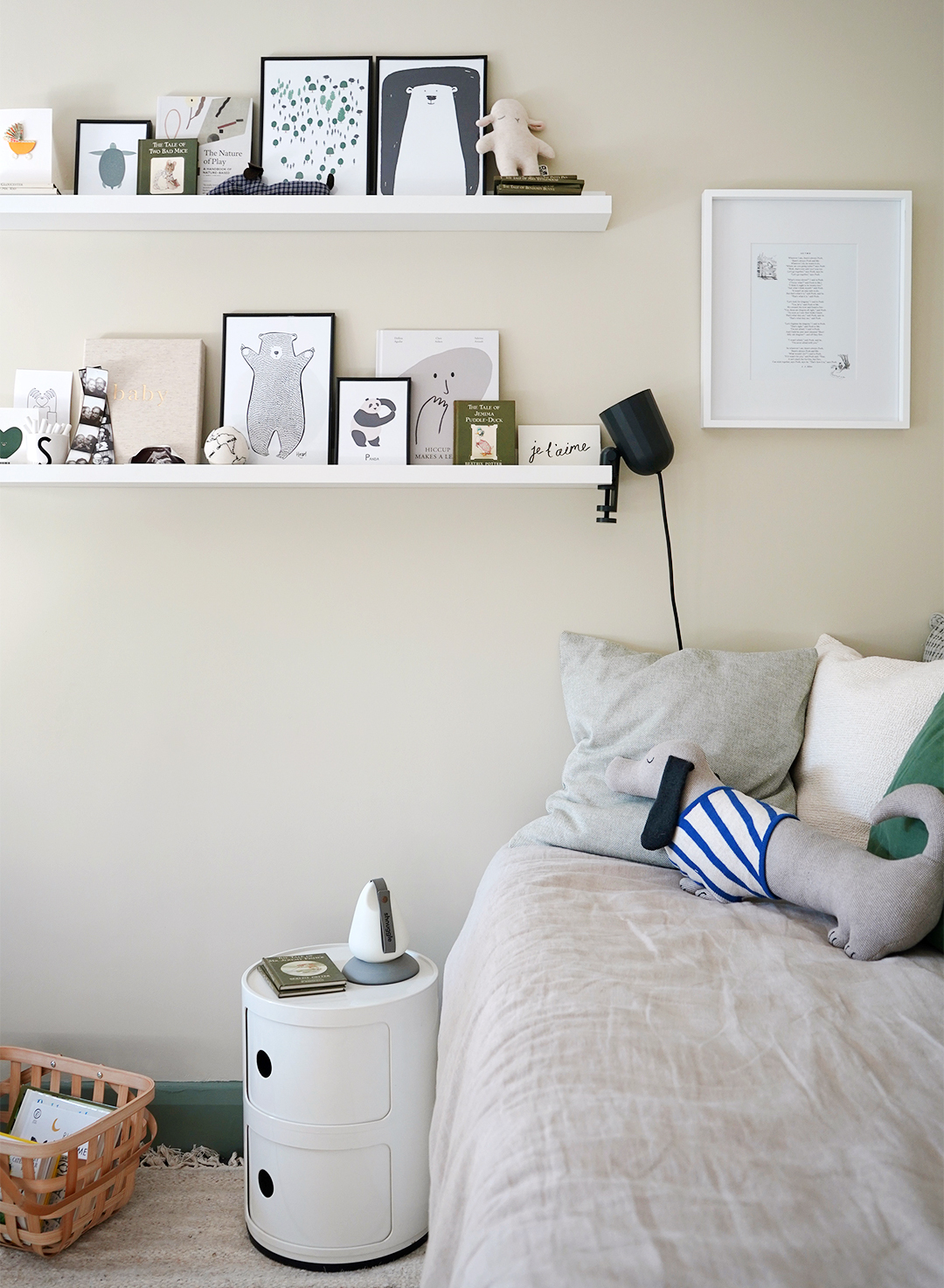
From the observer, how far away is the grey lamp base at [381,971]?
1.59m

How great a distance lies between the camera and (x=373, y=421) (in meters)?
1.84

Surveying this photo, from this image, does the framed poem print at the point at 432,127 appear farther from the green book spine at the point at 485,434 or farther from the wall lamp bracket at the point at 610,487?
the wall lamp bracket at the point at 610,487

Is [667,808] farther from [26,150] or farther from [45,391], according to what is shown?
[26,150]

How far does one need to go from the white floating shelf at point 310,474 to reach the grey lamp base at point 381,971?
2.92 feet

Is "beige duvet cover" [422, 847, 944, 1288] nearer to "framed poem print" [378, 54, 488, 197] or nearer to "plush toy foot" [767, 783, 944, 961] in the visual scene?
"plush toy foot" [767, 783, 944, 961]

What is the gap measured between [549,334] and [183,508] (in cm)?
85

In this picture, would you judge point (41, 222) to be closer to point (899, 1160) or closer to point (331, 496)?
point (331, 496)

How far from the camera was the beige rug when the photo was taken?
1.49m

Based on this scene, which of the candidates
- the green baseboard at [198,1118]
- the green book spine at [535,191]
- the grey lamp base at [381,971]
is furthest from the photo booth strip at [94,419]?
the green baseboard at [198,1118]

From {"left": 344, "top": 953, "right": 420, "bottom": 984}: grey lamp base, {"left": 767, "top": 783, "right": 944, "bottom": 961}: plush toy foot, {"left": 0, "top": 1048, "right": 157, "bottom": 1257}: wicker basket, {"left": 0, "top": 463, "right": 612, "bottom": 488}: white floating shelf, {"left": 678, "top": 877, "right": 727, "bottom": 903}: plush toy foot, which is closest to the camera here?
{"left": 767, "top": 783, "right": 944, "bottom": 961}: plush toy foot

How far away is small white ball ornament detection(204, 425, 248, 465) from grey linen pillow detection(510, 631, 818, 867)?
0.81 metres

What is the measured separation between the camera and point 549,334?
1873 mm

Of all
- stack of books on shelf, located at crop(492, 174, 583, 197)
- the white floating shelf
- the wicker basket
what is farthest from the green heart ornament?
the wicker basket

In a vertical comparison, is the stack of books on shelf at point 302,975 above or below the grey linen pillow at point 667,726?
below
